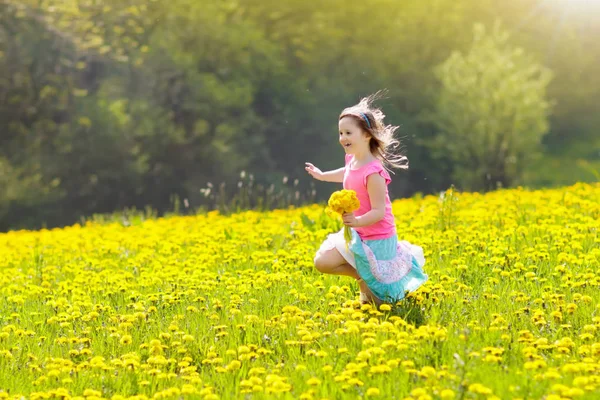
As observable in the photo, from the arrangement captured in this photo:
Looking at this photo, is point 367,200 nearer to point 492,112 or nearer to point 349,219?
point 349,219

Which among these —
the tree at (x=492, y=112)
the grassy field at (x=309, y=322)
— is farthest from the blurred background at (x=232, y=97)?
the grassy field at (x=309, y=322)

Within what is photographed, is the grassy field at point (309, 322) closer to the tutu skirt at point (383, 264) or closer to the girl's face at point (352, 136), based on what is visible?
the tutu skirt at point (383, 264)

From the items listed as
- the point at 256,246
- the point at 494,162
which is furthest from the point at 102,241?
the point at 494,162

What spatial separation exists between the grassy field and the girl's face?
0.91m

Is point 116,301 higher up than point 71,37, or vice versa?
point 71,37

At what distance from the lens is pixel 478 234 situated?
700 cm

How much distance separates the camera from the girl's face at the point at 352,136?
5.18m

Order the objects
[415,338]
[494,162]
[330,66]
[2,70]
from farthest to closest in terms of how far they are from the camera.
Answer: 1. [330,66]
2. [494,162]
3. [2,70]
4. [415,338]

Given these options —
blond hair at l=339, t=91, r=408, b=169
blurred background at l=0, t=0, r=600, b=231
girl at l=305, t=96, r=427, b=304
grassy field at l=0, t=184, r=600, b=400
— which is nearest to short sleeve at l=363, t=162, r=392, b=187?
girl at l=305, t=96, r=427, b=304

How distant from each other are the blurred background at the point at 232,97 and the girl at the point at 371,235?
17094 mm

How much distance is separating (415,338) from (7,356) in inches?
88.3

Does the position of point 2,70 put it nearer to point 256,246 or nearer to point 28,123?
point 28,123

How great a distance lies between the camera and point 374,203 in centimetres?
504

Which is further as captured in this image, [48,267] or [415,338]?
[48,267]
